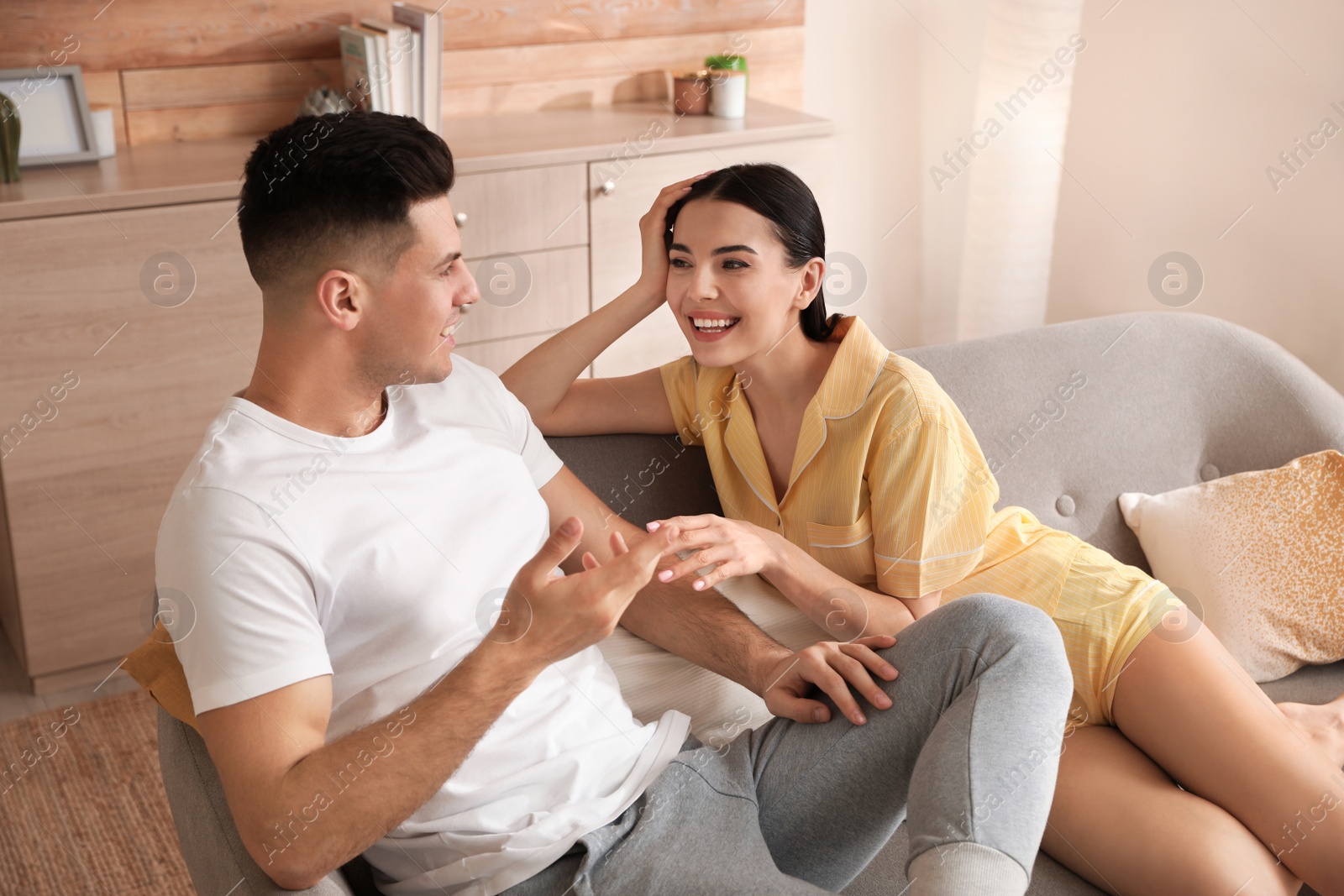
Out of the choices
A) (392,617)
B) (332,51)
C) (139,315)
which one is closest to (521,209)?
(332,51)

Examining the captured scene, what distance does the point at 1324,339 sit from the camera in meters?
2.81

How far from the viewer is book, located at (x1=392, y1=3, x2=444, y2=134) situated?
263 centimetres

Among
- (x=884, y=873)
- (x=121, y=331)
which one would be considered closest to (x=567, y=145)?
(x=121, y=331)

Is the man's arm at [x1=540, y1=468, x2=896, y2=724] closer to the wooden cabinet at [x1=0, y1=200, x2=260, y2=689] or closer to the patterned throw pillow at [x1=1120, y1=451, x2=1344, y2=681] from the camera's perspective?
the patterned throw pillow at [x1=1120, y1=451, x2=1344, y2=681]

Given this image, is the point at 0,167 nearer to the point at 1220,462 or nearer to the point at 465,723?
the point at 465,723

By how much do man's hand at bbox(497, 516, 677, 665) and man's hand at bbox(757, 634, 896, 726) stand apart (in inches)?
13.7

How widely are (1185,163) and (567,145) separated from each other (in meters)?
1.57

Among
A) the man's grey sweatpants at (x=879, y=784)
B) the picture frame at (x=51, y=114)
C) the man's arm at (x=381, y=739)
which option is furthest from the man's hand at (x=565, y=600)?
the picture frame at (x=51, y=114)

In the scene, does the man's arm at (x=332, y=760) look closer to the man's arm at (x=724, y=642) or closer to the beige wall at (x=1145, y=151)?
the man's arm at (x=724, y=642)

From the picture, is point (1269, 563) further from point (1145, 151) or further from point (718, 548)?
point (1145, 151)

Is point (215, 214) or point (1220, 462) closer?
point (1220, 462)

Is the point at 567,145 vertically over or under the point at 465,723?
over

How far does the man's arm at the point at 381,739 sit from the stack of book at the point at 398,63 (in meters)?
1.79

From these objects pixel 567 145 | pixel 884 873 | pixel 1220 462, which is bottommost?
pixel 884 873
